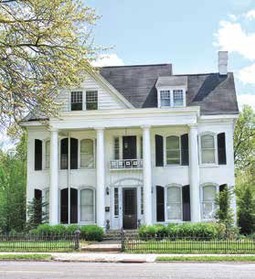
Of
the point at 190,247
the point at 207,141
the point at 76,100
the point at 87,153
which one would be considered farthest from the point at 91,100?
the point at 190,247

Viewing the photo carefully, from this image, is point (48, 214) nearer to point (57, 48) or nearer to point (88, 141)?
point (88, 141)

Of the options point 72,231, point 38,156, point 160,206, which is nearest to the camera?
point 72,231

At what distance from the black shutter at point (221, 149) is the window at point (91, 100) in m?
7.35

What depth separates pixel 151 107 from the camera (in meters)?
30.1

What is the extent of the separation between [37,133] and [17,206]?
5.13 m

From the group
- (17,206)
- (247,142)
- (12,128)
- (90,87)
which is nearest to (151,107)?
(90,87)

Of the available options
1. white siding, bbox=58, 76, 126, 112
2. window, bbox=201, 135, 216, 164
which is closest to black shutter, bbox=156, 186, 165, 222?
window, bbox=201, 135, 216, 164

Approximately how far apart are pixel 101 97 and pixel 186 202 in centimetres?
772

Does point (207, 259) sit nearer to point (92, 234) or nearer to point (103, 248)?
point (103, 248)

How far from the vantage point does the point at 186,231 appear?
25031 mm

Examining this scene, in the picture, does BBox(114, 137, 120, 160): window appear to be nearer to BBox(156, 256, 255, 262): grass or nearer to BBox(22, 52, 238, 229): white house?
BBox(22, 52, 238, 229): white house

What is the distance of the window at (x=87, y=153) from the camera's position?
100 feet

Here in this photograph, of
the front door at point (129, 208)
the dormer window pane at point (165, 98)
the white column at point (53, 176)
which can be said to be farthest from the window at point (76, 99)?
the front door at point (129, 208)

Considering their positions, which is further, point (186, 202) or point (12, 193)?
point (12, 193)
